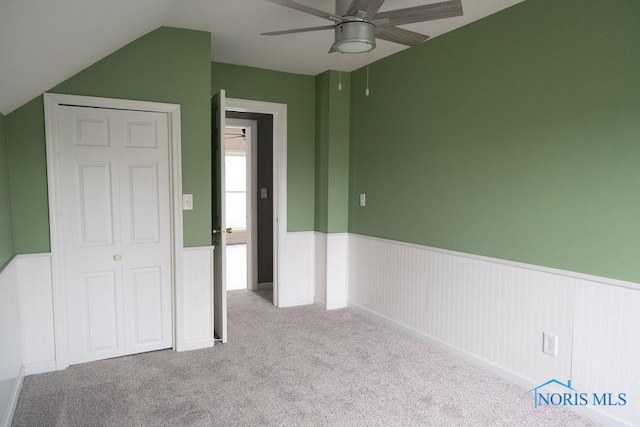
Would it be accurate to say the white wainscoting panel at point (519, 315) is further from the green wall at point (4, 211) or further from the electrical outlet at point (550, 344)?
the green wall at point (4, 211)

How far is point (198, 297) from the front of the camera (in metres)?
3.41

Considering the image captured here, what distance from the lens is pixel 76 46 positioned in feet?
7.74

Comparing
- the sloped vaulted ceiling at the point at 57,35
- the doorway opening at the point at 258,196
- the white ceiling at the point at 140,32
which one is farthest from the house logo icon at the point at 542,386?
the doorway opening at the point at 258,196

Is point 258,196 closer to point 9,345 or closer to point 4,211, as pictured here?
point 4,211

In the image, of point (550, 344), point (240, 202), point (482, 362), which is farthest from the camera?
point (240, 202)

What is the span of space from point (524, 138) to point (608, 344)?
1.32m

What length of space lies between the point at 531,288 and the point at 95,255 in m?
3.04

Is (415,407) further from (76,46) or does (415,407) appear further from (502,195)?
(76,46)

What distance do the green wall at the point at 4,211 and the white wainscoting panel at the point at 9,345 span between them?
3.0 inches

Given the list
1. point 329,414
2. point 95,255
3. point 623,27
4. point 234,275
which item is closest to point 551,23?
point 623,27

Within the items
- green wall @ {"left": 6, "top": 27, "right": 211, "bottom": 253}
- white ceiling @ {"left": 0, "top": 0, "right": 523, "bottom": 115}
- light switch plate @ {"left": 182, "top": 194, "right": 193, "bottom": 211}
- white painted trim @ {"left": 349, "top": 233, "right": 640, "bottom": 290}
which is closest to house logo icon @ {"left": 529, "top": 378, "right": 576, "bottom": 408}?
white painted trim @ {"left": 349, "top": 233, "right": 640, "bottom": 290}

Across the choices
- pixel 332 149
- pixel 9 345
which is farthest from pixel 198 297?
pixel 332 149

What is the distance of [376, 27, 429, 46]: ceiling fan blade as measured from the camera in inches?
94.3

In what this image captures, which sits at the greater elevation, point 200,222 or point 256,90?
point 256,90
